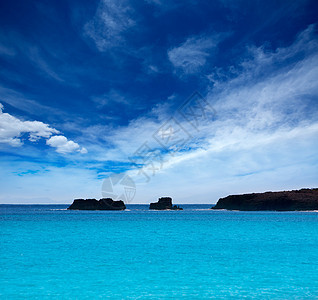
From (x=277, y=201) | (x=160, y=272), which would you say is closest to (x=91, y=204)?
(x=277, y=201)

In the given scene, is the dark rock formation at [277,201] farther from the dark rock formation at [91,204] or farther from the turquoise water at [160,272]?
the turquoise water at [160,272]

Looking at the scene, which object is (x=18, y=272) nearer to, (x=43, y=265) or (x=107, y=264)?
(x=43, y=265)

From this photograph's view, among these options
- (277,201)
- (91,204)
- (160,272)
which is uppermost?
(91,204)

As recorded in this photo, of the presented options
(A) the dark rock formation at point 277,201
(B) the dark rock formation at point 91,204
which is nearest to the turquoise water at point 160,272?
(A) the dark rock formation at point 277,201

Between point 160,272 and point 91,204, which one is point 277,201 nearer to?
point 91,204

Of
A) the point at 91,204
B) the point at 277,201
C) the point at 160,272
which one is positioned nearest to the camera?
the point at 160,272

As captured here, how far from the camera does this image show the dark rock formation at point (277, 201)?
147375 mm

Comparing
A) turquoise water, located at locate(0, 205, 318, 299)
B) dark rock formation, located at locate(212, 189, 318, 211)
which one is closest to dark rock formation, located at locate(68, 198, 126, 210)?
dark rock formation, located at locate(212, 189, 318, 211)

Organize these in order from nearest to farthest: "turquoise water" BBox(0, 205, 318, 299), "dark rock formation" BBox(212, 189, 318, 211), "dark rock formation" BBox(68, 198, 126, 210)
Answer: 1. "turquoise water" BBox(0, 205, 318, 299)
2. "dark rock formation" BBox(212, 189, 318, 211)
3. "dark rock formation" BBox(68, 198, 126, 210)

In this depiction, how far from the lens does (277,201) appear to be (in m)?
160

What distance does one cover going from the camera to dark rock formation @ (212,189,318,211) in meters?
147

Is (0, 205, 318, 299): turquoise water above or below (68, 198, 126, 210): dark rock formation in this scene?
below

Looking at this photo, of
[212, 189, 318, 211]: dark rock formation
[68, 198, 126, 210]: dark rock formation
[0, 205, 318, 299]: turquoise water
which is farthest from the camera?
[68, 198, 126, 210]: dark rock formation

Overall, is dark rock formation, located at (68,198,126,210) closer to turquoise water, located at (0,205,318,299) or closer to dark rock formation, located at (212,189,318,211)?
dark rock formation, located at (212,189,318,211)
